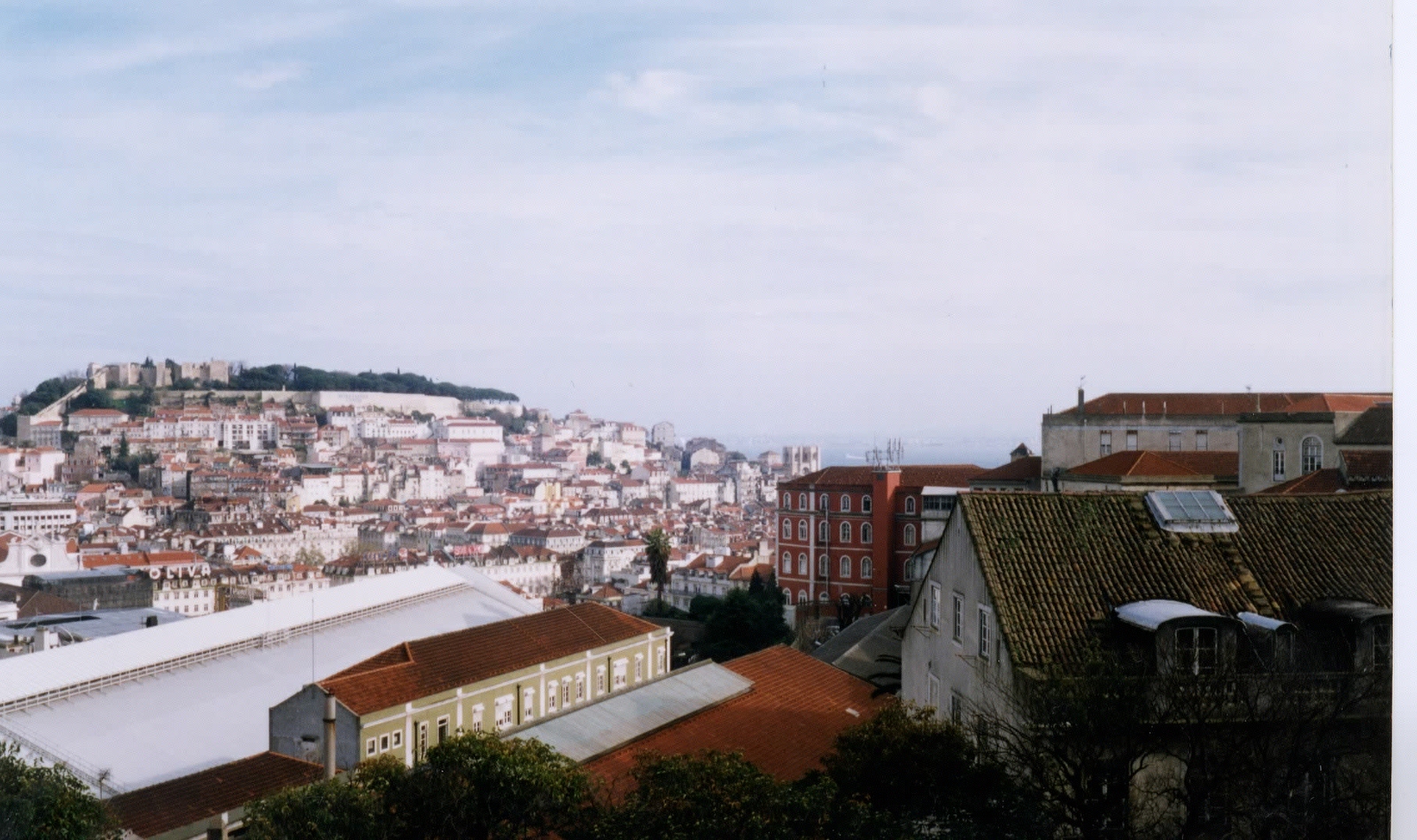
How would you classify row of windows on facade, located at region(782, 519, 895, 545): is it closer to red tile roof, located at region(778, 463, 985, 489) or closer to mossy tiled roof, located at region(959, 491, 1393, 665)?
red tile roof, located at region(778, 463, 985, 489)

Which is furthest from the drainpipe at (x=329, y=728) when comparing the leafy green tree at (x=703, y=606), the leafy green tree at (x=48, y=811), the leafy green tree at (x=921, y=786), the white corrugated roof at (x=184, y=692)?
the leafy green tree at (x=703, y=606)

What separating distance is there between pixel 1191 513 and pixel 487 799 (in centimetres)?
228

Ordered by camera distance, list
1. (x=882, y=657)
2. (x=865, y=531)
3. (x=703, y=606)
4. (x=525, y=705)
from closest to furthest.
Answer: (x=525, y=705) → (x=882, y=657) → (x=865, y=531) → (x=703, y=606)

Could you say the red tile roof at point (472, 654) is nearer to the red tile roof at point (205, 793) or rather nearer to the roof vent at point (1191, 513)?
the red tile roof at point (205, 793)

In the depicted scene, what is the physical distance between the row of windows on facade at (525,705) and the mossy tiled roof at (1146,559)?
1.82 m

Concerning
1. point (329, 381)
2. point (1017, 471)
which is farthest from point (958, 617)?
point (329, 381)

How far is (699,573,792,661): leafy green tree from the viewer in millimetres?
7695

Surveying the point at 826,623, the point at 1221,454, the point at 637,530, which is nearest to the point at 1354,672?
the point at 1221,454

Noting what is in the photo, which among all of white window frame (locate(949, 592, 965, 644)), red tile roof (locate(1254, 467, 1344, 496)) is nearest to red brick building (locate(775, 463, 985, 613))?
red tile roof (locate(1254, 467, 1344, 496))

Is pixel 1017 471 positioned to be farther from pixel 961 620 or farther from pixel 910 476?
pixel 961 620

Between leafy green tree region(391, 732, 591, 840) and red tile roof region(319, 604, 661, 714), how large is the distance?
149cm

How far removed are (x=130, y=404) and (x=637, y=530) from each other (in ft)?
35.0

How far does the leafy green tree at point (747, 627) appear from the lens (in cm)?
770

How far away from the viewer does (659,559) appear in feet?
45.3
